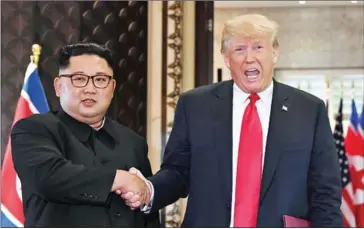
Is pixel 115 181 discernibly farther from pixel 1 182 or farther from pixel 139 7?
pixel 139 7

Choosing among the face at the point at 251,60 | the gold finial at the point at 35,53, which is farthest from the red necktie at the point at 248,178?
the gold finial at the point at 35,53

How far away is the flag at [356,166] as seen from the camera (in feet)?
13.6

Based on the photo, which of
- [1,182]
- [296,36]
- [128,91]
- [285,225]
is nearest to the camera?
[285,225]

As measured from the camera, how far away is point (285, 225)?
168 cm

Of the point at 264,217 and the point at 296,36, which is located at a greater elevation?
the point at 296,36

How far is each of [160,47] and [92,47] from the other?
2.14m

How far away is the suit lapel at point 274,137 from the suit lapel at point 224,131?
98mm

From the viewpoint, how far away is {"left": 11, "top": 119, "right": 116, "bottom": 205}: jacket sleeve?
5.50 feet

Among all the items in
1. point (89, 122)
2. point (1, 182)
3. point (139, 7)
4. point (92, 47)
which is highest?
point (139, 7)

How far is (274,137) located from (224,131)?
0.14 meters

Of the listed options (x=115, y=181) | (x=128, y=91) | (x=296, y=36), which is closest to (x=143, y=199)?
(x=115, y=181)

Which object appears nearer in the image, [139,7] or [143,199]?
[143,199]

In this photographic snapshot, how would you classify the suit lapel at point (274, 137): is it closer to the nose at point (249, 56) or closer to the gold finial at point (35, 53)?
the nose at point (249, 56)

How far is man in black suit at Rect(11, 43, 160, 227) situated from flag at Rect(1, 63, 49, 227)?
127cm
